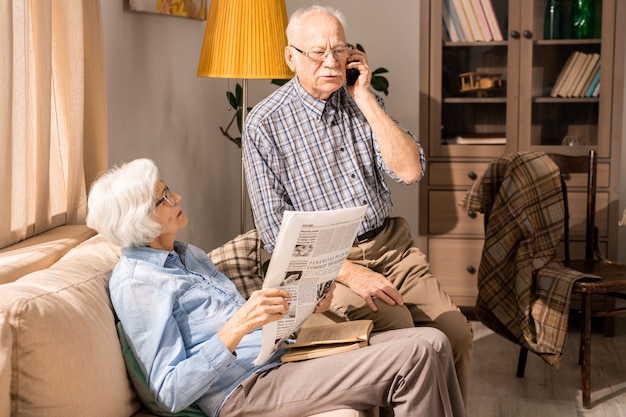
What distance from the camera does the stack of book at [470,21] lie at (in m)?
3.85

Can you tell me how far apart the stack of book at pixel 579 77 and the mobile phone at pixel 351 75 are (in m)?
1.59

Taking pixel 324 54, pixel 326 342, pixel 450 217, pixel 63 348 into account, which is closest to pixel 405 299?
pixel 326 342

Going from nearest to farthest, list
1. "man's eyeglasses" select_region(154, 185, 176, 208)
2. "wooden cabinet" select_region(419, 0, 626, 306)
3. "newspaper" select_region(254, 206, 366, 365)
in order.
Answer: "newspaper" select_region(254, 206, 366, 365), "man's eyeglasses" select_region(154, 185, 176, 208), "wooden cabinet" select_region(419, 0, 626, 306)

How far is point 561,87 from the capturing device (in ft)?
12.6

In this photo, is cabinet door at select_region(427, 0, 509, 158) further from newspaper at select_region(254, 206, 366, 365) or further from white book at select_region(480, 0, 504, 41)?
newspaper at select_region(254, 206, 366, 365)

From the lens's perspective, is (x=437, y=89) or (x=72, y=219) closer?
(x=72, y=219)

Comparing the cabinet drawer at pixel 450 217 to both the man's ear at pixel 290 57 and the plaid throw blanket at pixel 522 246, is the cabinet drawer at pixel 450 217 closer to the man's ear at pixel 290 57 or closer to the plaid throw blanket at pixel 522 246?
the plaid throw blanket at pixel 522 246

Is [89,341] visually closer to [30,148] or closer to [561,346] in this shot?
[30,148]

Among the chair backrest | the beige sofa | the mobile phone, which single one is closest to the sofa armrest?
the beige sofa

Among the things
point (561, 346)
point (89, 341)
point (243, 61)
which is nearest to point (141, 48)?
point (243, 61)

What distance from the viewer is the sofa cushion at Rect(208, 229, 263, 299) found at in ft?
8.22

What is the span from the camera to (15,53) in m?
2.08

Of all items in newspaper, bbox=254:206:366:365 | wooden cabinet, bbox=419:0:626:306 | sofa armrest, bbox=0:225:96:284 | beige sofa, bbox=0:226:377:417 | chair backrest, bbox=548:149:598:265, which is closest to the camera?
beige sofa, bbox=0:226:377:417

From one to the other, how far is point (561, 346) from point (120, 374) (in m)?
1.79
